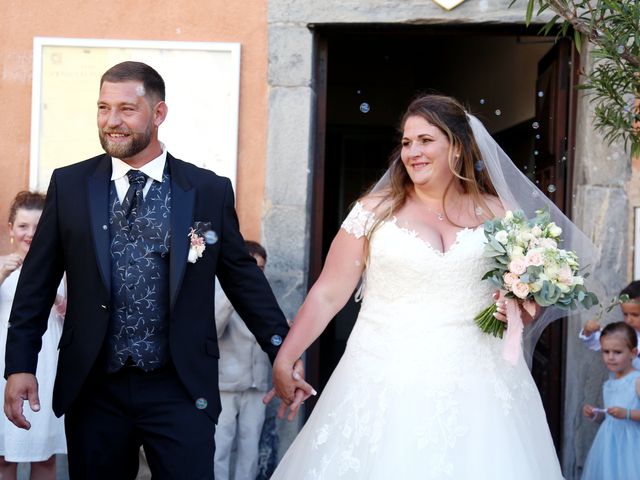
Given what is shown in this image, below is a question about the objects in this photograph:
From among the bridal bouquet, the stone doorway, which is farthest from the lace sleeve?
the stone doorway

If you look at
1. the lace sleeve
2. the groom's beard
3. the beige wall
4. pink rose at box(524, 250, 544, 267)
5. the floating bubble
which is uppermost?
the beige wall

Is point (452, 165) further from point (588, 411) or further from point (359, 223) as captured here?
point (588, 411)

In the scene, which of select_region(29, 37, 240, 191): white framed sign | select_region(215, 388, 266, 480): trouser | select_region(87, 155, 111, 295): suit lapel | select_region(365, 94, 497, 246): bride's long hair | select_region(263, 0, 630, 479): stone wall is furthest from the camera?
select_region(29, 37, 240, 191): white framed sign

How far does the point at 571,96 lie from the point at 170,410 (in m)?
3.81

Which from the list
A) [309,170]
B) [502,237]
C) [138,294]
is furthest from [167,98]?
[502,237]

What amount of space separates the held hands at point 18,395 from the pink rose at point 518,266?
6.34 feet

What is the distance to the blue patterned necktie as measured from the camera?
11.2 feet

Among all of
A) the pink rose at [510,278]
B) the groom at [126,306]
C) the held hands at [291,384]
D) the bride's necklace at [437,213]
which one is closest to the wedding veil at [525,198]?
the bride's necklace at [437,213]

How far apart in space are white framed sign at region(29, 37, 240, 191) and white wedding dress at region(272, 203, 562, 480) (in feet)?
7.34

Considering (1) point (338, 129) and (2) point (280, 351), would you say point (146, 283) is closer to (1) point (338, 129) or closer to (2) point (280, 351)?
(2) point (280, 351)

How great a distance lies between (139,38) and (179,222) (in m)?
2.83

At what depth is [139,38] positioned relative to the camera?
588cm

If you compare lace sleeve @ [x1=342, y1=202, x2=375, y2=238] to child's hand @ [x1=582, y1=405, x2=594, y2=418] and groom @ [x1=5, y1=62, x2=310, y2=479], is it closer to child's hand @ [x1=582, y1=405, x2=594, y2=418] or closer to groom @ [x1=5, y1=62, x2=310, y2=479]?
groom @ [x1=5, y1=62, x2=310, y2=479]

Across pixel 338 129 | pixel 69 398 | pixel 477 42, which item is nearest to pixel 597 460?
pixel 69 398
